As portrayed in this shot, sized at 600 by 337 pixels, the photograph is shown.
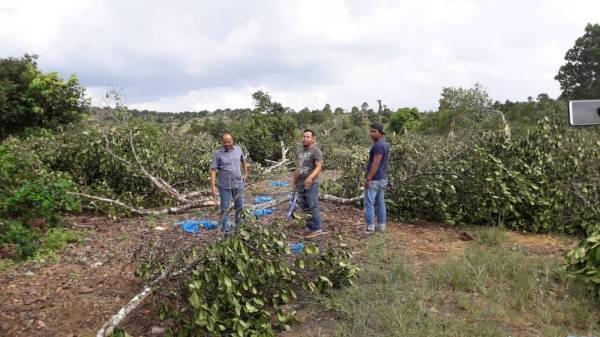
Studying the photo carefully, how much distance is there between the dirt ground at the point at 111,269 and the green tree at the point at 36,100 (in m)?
7.08

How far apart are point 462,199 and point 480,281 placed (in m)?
2.56

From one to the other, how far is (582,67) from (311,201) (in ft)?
103

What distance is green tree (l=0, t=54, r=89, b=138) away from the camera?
1215 centimetres

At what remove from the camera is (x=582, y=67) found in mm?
29766

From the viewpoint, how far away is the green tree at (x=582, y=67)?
2859cm

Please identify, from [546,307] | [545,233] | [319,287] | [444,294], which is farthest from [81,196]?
[545,233]

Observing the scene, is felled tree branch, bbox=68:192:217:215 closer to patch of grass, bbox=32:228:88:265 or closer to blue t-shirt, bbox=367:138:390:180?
patch of grass, bbox=32:228:88:265

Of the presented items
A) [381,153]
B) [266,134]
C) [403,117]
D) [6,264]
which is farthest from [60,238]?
[403,117]

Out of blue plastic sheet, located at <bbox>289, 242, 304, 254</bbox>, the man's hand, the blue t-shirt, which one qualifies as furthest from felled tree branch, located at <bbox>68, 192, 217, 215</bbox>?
the blue t-shirt

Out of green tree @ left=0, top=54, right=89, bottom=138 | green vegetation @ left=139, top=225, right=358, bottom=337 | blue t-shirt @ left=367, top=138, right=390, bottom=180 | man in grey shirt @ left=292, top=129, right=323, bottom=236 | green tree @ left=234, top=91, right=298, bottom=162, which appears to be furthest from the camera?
green tree @ left=234, top=91, right=298, bottom=162

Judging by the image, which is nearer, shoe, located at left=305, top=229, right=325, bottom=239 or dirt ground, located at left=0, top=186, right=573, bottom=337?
dirt ground, located at left=0, top=186, right=573, bottom=337

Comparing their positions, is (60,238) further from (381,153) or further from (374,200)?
(381,153)

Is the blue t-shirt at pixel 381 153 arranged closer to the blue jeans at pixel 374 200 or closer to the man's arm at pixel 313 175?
the blue jeans at pixel 374 200

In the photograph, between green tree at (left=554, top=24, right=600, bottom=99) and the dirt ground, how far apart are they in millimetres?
27591
